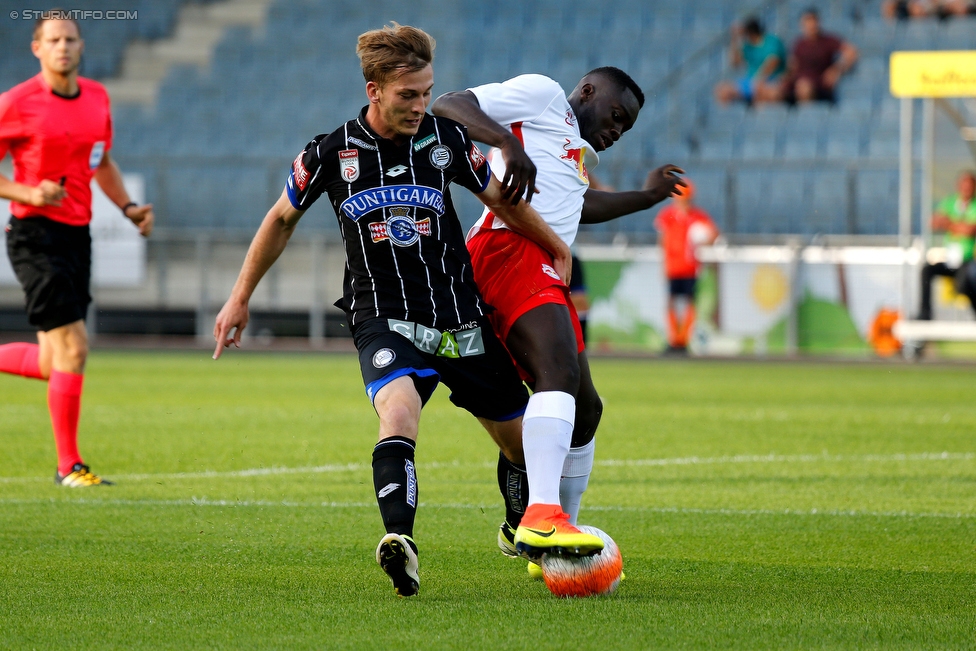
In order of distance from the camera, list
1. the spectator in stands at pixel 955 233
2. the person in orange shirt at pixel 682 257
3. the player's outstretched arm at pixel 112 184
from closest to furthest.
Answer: the player's outstretched arm at pixel 112 184
the spectator in stands at pixel 955 233
the person in orange shirt at pixel 682 257

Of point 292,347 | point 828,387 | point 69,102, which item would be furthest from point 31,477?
point 292,347

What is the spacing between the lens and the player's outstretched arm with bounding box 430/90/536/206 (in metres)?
4.61

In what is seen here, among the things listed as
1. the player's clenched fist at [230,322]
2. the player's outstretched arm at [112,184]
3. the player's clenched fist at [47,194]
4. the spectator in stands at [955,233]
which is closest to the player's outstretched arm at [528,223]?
the player's clenched fist at [230,322]

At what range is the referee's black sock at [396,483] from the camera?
4156 millimetres

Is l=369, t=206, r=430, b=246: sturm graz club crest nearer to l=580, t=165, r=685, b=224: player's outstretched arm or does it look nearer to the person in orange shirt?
l=580, t=165, r=685, b=224: player's outstretched arm

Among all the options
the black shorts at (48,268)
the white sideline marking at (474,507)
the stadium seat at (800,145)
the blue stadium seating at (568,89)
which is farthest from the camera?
the stadium seat at (800,145)

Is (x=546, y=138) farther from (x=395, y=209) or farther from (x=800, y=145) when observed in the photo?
(x=800, y=145)

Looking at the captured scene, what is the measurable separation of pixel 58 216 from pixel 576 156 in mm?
3297

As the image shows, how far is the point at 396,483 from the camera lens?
4238mm

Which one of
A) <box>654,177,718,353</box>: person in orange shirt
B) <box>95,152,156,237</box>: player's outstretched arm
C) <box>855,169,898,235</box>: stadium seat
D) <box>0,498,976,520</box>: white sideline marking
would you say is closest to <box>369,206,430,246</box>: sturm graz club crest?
<box>0,498,976,520</box>: white sideline marking

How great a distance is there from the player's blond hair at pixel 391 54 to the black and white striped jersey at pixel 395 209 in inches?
8.4

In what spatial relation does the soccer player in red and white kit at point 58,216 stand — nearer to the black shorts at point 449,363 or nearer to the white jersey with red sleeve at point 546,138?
the white jersey with red sleeve at point 546,138

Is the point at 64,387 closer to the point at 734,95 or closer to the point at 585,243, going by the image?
the point at 585,243

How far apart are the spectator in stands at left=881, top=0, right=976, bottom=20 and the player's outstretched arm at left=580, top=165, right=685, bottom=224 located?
1952cm
